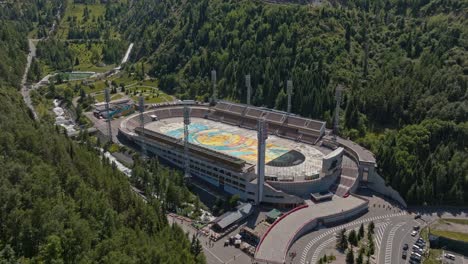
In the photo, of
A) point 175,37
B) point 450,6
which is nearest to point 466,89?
point 450,6

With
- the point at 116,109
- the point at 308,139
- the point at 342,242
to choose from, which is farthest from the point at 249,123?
the point at 342,242

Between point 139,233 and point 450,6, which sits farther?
point 450,6

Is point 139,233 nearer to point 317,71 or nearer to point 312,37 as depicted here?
point 317,71

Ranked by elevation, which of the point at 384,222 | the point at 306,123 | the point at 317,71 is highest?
the point at 317,71

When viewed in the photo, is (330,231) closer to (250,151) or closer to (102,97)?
(250,151)

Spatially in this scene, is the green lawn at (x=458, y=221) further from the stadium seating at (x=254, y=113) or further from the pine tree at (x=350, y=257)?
the stadium seating at (x=254, y=113)

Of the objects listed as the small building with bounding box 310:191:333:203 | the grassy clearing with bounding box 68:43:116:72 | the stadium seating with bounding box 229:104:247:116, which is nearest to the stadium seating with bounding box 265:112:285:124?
the stadium seating with bounding box 229:104:247:116

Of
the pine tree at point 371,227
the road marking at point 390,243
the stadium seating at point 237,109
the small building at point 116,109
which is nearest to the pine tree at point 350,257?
the road marking at point 390,243
